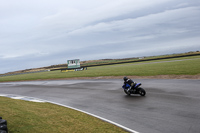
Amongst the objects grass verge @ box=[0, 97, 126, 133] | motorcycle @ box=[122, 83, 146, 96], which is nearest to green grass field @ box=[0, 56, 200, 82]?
motorcycle @ box=[122, 83, 146, 96]

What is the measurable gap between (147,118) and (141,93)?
5.17 m

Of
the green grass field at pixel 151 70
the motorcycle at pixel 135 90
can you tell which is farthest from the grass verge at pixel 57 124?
the green grass field at pixel 151 70

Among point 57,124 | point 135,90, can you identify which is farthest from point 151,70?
point 57,124

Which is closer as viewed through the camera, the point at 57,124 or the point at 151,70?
the point at 57,124

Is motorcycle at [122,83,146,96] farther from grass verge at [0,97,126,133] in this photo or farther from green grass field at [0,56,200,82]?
green grass field at [0,56,200,82]

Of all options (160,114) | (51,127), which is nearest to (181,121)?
Answer: (160,114)

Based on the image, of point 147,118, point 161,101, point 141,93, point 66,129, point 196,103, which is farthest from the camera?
point 141,93

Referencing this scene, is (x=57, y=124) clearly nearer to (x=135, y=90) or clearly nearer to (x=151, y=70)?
(x=135, y=90)

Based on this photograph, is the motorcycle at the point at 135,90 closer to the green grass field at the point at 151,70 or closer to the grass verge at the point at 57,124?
the grass verge at the point at 57,124

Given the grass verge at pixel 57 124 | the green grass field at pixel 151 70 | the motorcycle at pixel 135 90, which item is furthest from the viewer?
the green grass field at pixel 151 70

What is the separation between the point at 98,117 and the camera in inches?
368

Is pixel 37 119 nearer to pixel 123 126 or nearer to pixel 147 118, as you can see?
pixel 123 126

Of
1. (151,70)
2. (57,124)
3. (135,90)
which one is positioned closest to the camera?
(57,124)

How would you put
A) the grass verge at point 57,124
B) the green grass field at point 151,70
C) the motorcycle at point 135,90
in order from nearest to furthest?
1. the grass verge at point 57,124
2. the motorcycle at point 135,90
3. the green grass field at point 151,70
